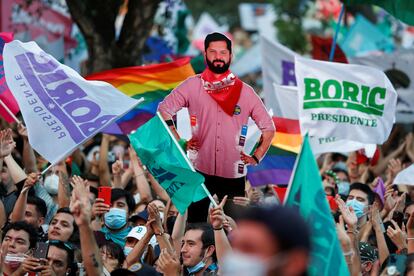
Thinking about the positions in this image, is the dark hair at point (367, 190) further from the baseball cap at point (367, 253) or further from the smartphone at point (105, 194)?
the smartphone at point (105, 194)

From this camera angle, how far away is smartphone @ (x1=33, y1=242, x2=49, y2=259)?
841 centimetres

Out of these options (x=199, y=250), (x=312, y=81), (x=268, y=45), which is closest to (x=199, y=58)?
(x=268, y=45)

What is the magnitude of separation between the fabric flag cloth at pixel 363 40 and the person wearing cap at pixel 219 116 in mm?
11029

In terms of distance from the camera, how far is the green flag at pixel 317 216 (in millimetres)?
6215

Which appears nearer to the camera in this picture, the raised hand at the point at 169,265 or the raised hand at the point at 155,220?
the raised hand at the point at 169,265

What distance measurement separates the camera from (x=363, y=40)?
2041 cm

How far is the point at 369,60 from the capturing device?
51.7 ft

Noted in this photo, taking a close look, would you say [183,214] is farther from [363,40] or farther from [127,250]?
[363,40]

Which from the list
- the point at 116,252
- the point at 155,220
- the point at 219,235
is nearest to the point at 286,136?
→ the point at 116,252

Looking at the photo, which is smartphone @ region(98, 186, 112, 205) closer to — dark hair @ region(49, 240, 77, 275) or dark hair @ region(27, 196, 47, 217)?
dark hair @ region(49, 240, 77, 275)

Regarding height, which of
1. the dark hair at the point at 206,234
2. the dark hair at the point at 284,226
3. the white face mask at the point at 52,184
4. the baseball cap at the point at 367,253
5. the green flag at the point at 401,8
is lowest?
the white face mask at the point at 52,184

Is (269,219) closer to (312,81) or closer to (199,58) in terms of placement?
(312,81)

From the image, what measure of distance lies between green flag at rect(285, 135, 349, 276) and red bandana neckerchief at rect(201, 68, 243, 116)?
9.19 feet

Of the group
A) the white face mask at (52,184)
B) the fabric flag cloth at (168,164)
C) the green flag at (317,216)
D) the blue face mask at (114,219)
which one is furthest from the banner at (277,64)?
the green flag at (317,216)
